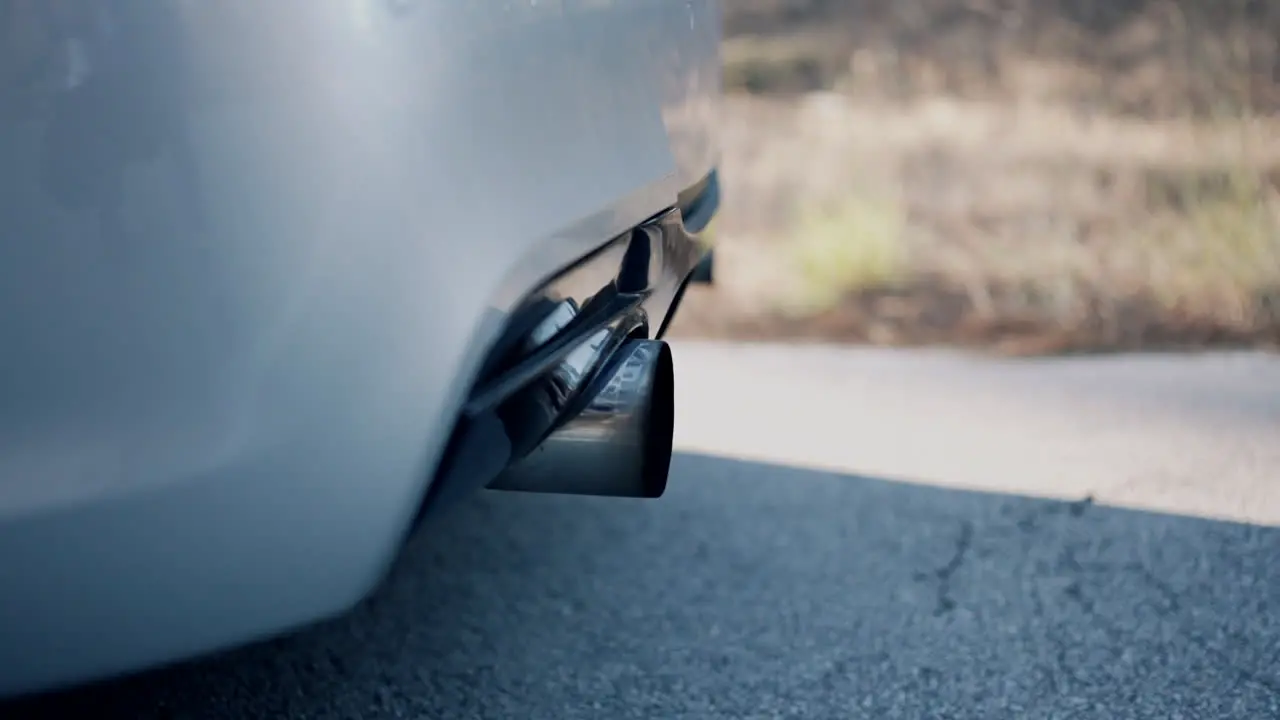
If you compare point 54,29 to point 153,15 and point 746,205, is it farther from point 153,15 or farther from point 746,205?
point 746,205

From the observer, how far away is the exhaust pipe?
1585 mm

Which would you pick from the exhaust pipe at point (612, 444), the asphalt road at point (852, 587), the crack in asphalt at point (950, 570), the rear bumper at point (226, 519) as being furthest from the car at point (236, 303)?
the crack in asphalt at point (950, 570)

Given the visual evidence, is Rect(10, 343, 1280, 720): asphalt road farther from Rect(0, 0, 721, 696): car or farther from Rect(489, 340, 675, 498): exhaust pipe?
Rect(0, 0, 721, 696): car

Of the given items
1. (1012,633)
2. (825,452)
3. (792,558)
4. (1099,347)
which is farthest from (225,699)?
(1099,347)

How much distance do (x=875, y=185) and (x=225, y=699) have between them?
4238 millimetres

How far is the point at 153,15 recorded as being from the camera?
43.6 inches

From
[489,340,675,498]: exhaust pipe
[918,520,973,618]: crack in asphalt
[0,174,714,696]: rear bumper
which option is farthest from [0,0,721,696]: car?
[918,520,973,618]: crack in asphalt

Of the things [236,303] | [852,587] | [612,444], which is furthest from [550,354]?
[852,587]

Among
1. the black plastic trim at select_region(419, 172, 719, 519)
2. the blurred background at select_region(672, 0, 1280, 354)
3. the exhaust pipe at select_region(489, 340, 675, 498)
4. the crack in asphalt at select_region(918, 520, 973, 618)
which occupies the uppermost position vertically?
the black plastic trim at select_region(419, 172, 719, 519)

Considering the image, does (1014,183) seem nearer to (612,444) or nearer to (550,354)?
(612,444)

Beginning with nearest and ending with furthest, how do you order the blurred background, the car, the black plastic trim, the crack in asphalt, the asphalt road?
the car, the black plastic trim, the asphalt road, the crack in asphalt, the blurred background

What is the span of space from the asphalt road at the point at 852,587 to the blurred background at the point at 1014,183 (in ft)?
2.93

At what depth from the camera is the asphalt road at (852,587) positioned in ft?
6.13

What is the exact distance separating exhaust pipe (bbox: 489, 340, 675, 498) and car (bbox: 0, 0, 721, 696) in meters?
0.20
